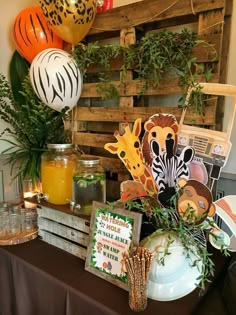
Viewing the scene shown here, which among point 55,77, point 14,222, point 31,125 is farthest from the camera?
point 31,125

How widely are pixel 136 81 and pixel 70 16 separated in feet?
1.36

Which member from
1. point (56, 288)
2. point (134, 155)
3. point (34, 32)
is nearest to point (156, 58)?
point (134, 155)

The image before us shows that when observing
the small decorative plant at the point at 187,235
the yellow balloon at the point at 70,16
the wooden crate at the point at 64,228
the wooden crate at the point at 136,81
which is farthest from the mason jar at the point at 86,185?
the yellow balloon at the point at 70,16

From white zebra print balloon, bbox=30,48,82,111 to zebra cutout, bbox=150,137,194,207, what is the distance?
1.81 ft

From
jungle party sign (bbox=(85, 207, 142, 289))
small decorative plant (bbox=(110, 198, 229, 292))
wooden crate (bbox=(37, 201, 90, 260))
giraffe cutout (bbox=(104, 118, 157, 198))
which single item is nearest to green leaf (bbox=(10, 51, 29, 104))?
wooden crate (bbox=(37, 201, 90, 260))

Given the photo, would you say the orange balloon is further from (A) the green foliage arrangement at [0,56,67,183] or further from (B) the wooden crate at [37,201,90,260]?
(B) the wooden crate at [37,201,90,260]

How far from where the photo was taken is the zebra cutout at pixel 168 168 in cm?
92

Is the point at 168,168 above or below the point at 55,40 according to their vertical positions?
below

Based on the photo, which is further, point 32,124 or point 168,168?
point 32,124

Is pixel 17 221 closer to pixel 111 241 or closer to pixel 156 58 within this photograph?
pixel 111 241

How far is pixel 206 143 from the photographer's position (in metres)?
0.92

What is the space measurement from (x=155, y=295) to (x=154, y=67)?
2.87 feet

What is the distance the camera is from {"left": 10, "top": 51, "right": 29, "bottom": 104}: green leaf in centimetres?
170

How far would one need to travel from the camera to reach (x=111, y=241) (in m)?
0.97
